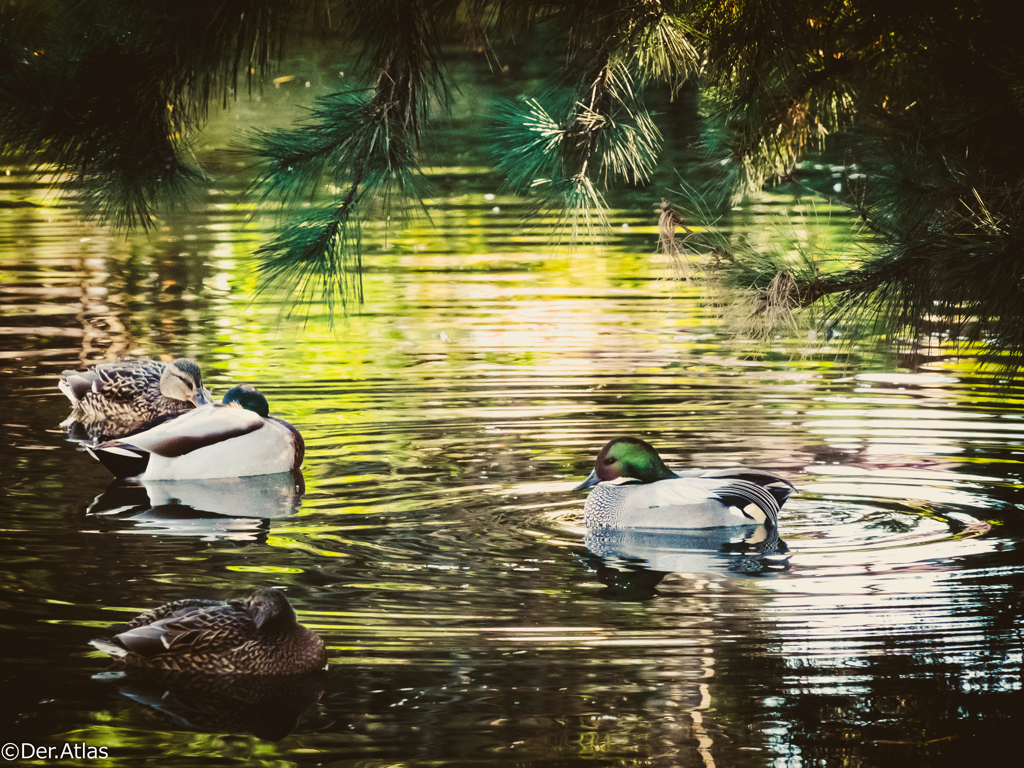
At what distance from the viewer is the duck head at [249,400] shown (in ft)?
27.0

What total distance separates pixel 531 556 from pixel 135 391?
3876 millimetres

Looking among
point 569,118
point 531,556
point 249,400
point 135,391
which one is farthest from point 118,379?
point 531,556

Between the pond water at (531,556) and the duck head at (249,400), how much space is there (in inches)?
15.4

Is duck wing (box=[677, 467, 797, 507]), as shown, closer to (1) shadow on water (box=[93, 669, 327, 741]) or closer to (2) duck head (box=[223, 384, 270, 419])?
(1) shadow on water (box=[93, 669, 327, 741])

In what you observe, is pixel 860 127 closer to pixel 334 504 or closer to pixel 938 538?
pixel 938 538

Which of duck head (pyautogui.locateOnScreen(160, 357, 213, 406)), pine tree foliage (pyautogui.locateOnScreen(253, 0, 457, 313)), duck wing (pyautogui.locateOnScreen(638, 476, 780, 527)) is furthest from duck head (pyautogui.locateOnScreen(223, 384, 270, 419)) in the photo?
duck wing (pyautogui.locateOnScreen(638, 476, 780, 527))

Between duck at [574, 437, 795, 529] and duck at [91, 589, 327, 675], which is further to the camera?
duck at [574, 437, 795, 529]

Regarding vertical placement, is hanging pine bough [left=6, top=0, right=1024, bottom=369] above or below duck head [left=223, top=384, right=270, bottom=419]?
above

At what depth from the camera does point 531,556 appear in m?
6.11

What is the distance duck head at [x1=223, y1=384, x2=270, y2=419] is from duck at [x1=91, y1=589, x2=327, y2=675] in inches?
133

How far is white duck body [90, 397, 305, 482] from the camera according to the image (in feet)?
25.7

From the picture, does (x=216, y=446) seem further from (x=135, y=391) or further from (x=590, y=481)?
(x=590, y=481)

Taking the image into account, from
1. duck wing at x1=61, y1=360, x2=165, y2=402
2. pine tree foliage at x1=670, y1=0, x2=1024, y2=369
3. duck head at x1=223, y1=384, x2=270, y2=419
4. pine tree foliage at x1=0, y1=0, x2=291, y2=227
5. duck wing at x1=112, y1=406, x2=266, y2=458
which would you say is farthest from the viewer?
duck wing at x1=61, y1=360, x2=165, y2=402

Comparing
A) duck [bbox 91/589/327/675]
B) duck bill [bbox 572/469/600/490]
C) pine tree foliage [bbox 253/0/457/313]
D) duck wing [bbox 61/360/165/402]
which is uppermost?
pine tree foliage [bbox 253/0/457/313]
